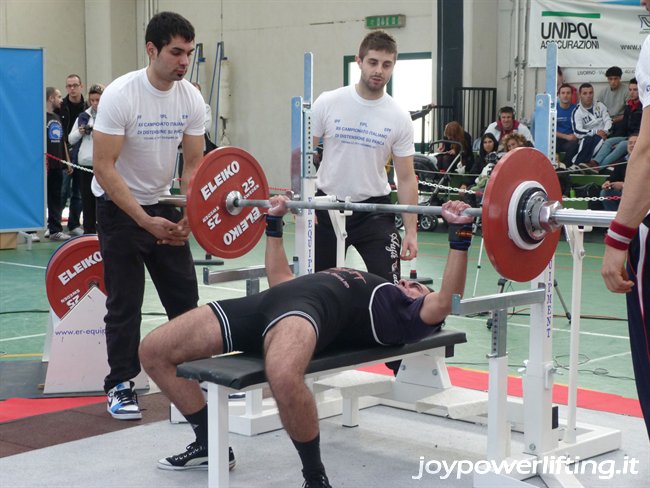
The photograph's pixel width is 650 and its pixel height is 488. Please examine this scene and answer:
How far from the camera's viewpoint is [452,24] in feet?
36.8

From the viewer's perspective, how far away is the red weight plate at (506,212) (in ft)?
8.71

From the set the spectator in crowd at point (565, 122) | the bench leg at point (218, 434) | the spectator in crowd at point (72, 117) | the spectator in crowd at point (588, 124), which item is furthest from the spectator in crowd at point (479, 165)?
the bench leg at point (218, 434)

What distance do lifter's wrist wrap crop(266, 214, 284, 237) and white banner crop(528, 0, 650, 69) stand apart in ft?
24.9

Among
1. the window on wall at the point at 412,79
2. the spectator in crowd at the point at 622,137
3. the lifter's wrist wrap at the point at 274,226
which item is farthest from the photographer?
the window on wall at the point at 412,79

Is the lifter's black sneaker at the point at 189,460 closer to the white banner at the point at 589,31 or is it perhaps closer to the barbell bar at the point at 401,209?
the barbell bar at the point at 401,209

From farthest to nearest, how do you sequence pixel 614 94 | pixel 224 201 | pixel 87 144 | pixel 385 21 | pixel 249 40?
1. pixel 249 40
2. pixel 385 21
3. pixel 614 94
4. pixel 87 144
5. pixel 224 201

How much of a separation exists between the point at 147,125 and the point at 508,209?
1.53 m

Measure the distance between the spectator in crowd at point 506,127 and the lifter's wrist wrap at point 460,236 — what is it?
7228 millimetres

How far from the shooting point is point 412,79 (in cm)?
1246

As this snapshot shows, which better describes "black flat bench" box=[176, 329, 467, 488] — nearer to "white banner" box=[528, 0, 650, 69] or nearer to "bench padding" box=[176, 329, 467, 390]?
"bench padding" box=[176, 329, 467, 390]

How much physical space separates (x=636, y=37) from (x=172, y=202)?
307 inches

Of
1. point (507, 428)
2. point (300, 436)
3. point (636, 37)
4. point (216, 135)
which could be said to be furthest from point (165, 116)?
point (216, 135)

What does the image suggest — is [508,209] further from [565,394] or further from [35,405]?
[35,405]

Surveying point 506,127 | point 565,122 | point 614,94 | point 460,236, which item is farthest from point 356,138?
point 614,94
